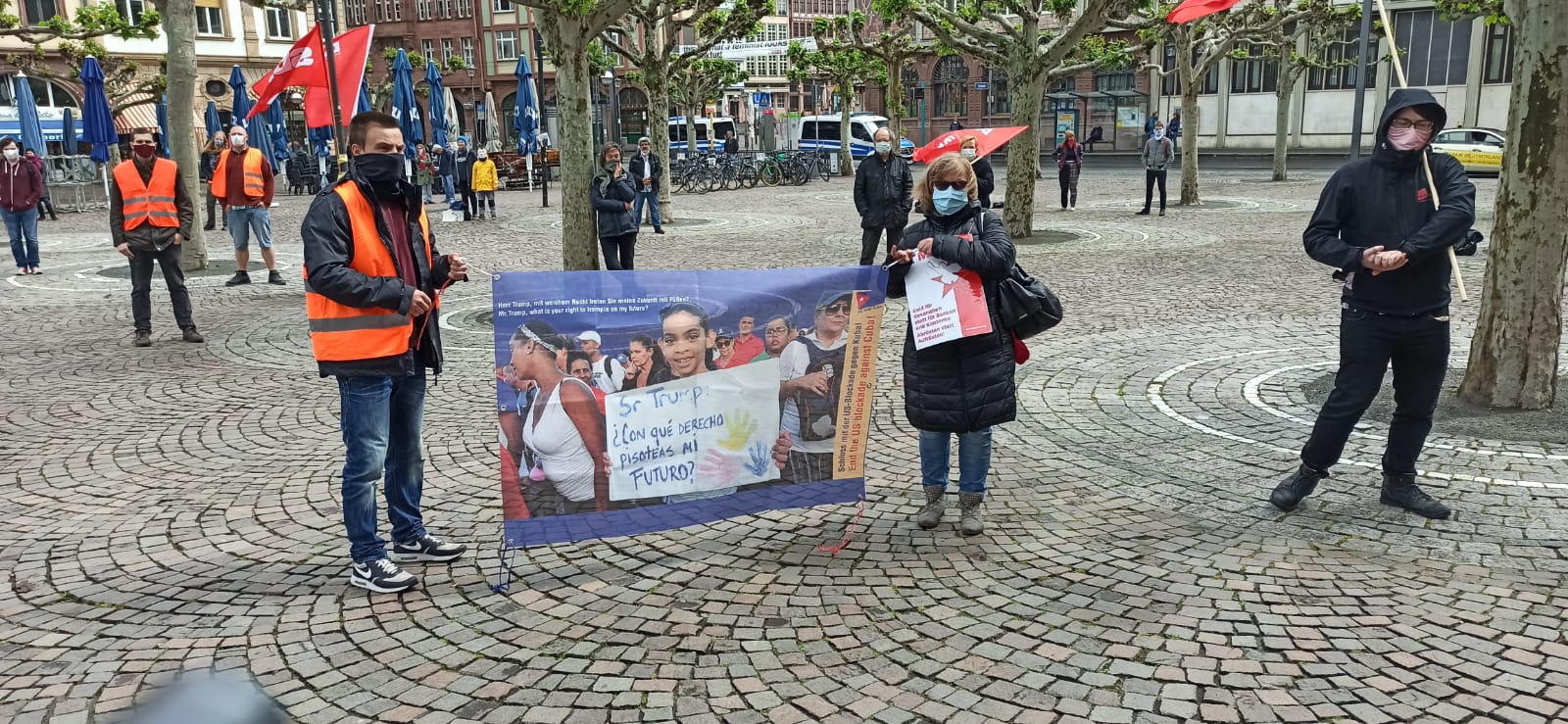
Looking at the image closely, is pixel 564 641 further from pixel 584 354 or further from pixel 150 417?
pixel 150 417

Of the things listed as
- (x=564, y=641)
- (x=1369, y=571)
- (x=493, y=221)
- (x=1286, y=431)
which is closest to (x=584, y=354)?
(x=564, y=641)

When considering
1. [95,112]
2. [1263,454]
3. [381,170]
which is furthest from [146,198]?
[95,112]

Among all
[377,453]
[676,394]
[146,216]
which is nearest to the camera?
[377,453]

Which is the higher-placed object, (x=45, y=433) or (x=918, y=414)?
(x=918, y=414)

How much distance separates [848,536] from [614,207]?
7539mm

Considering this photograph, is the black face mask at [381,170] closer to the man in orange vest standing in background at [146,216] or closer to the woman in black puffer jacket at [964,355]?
the woman in black puffer jacket at [964,355]

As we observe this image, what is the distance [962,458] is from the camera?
5.05 metres

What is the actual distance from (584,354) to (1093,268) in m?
10.3

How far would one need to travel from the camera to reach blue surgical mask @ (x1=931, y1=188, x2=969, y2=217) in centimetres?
490

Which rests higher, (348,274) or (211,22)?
(211,22)

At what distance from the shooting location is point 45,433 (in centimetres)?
712

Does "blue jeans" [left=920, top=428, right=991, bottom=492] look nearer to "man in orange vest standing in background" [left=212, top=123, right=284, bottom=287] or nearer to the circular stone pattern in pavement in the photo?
the circular stone pattern in pavement

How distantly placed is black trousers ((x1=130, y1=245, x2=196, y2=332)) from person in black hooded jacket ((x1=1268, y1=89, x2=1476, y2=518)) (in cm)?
874

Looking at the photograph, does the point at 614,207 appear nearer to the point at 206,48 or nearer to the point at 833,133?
the point at 833,133
